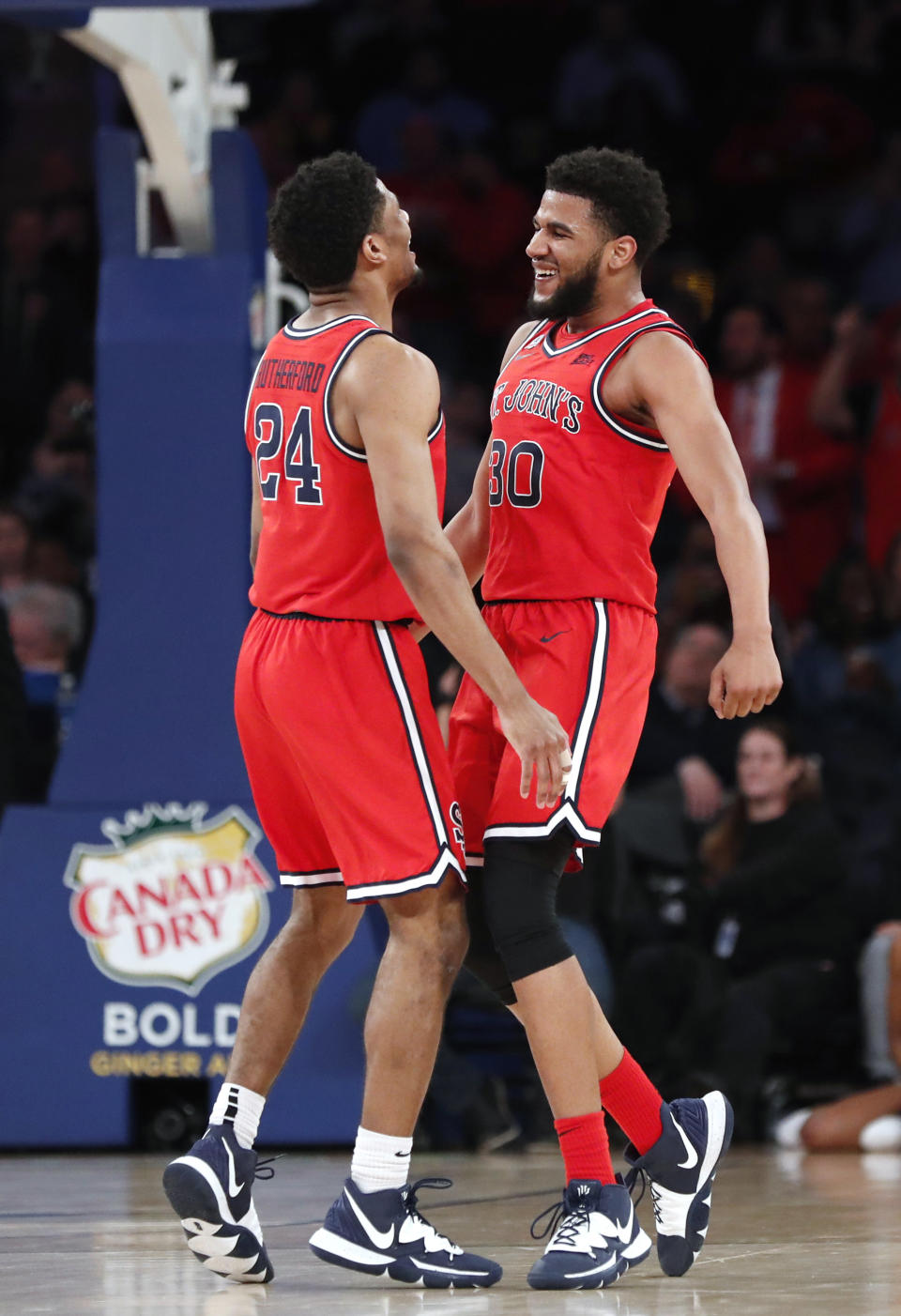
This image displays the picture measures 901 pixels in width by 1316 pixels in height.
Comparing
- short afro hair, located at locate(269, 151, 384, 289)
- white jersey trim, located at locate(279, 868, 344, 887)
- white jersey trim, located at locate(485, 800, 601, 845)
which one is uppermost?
short afro hair, located at locate(269, 151, 384, 289)

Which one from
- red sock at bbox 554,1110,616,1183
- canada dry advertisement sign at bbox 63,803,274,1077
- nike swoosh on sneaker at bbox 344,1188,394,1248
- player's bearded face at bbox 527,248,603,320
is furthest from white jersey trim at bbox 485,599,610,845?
canada dry advertisement sign at bbox 63,803,274,1077

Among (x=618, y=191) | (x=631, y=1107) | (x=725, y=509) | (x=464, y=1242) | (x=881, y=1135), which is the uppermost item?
(x=618, y=191)

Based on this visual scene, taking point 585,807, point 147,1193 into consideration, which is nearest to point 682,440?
point 585,807

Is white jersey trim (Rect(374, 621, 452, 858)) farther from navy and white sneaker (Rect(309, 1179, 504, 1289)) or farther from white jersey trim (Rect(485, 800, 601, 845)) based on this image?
navy and white sneaker (Rect(309, 1179, 504, 1289))

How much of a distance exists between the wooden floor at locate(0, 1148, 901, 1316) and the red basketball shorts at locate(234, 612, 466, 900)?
2.70 feet

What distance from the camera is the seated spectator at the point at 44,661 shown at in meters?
8.44

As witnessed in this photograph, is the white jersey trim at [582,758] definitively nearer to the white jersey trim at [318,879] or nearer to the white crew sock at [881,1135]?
the white jersey trim at [318,879]

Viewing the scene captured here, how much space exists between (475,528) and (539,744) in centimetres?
93

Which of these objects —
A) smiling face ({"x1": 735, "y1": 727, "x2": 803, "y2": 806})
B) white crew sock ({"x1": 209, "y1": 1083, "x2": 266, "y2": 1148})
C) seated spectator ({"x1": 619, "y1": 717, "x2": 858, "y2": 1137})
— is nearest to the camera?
white crew sock ({"x1": 209, "y1": 1083, "x2": 266, "y2": 1148})

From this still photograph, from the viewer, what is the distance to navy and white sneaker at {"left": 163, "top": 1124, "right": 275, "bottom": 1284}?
171 inches

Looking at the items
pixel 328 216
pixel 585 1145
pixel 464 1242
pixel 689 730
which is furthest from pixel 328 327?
pixel 689 730

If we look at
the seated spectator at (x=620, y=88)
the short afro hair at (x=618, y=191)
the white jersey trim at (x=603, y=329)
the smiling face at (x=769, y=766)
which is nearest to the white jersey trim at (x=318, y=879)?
the white jersey trim at (x=603, y=329)

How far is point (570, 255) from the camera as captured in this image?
478 centimetres

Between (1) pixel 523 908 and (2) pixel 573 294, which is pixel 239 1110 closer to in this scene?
(1) pixel 523 908
